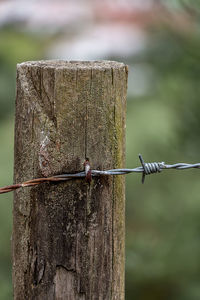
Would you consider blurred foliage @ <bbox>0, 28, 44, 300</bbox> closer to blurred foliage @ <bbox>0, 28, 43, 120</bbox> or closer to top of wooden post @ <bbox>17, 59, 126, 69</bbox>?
blurred foliage @ <bbox>0, 28, 43, 120</bbox>

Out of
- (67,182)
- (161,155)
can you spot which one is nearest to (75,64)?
(67,182)

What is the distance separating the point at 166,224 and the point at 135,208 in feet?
5.12

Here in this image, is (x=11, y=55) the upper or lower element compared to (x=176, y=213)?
upper

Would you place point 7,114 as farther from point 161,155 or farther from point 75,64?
point 75,64

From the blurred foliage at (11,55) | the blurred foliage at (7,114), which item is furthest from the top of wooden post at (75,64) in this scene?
the blurred foliage at (11,55)

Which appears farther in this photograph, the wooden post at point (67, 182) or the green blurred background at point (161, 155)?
the green blurred background at point (161, 155)

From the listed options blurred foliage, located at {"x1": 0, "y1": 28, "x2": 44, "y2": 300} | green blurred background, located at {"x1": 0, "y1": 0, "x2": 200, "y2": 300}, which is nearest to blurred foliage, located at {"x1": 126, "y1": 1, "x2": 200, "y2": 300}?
green blurred background, located at {"x1": 0, "y1": 0, "x2": 200, "y2": 300}

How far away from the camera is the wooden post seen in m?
1.86

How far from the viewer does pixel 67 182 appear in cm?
189

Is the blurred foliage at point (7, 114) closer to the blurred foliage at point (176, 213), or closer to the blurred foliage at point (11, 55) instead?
the blurred foliage at point (11, 55)

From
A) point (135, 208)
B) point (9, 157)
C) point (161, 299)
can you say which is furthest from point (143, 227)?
point (9, 157)

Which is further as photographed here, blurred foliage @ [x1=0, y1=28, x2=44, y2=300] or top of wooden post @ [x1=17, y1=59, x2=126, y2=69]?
blurred foliage @ [x1=0, y1=28, x2=44, y2=300]

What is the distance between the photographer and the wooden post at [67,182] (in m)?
1.86

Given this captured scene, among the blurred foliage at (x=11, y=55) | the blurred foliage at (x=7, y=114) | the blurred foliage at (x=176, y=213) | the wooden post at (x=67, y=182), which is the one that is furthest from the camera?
the blurred foliage at (x=11, y=55)
